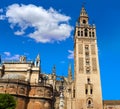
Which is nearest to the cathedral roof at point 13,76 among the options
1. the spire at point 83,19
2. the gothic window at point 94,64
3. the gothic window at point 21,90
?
the gothic window at point 21,90

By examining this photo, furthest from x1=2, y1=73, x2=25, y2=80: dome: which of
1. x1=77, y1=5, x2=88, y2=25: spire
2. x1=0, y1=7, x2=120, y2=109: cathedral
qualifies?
x1=77, y1=5, x2=88, y2=25: spire

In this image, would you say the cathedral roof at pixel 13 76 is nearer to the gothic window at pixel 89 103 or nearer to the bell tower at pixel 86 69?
Answer: the bell tower at pixel 86 69

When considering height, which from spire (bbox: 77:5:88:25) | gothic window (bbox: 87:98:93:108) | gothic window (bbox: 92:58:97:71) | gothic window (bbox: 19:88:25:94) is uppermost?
spire (bbox: 77:5:88:25)

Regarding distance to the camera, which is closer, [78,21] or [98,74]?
[98,74]

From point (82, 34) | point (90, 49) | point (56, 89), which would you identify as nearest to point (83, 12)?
point (82, 34)

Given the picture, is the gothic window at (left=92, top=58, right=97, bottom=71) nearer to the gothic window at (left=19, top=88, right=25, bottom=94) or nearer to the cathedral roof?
the cathedral roof

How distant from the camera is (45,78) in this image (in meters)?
54.8

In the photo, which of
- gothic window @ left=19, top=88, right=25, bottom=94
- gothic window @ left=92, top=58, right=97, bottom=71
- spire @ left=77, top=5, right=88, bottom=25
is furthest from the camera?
spire @ left=77, top=5, right=88, bottom=25

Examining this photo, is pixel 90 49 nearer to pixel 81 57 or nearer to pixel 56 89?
pixel 81 57

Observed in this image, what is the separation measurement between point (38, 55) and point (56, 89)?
8.88m

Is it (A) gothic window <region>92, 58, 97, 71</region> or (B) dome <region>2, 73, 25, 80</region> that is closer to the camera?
(B) dome <region>2, 73, 25, 80</region>

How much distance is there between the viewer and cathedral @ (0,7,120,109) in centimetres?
4522

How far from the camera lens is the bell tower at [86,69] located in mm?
49747

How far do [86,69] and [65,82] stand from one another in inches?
281
